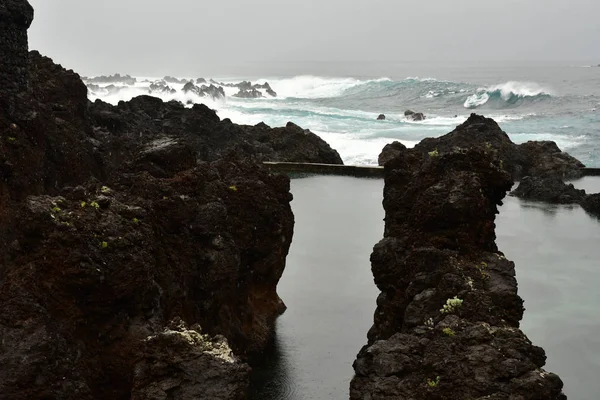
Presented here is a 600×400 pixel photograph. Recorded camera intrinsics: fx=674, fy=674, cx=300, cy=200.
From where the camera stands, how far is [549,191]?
25094 mm

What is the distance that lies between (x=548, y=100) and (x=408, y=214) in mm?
74363

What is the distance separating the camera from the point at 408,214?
12281 millimetres

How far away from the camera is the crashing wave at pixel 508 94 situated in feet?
272

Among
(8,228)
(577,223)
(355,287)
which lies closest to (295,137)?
(577,223)

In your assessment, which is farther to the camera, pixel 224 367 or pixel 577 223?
pixel 577 223

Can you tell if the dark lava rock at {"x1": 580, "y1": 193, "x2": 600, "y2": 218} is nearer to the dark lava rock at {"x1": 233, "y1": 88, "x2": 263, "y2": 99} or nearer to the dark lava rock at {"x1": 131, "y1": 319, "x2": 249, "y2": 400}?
the dark lava rock at {"x1": 131, "y1": 319, "x2": 249, "y2": 400}

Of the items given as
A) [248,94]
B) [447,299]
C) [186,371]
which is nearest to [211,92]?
[248,94]

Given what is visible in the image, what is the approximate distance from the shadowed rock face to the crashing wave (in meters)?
75.1

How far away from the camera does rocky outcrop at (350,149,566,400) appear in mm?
7195

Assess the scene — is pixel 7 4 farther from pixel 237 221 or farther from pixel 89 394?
pixel 89 394

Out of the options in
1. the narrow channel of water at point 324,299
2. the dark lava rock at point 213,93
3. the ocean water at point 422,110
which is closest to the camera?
the narrow channel of water at point 324,299

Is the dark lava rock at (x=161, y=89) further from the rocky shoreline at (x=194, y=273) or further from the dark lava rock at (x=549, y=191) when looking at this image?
the rocky shoreline at (x=194, y=273)

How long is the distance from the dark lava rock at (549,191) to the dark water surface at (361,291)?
0.68 m

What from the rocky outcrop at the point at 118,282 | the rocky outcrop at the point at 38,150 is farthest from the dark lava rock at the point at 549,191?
the rocky outcrop at the point at 38,150
